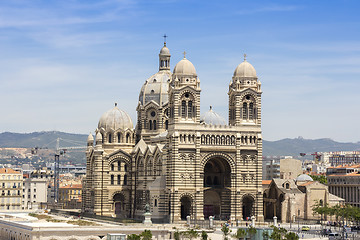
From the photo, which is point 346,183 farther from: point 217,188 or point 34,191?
point 34,191

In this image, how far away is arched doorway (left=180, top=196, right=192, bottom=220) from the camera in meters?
114

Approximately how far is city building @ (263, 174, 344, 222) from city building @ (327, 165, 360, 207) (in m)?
15.3

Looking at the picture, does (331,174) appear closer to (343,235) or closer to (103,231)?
(343,235)

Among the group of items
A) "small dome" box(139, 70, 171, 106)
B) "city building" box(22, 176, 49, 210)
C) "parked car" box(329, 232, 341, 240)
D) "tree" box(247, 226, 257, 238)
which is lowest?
"parked car" box(329, 232, 341, 240)

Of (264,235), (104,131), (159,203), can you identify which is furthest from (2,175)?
(264,235)

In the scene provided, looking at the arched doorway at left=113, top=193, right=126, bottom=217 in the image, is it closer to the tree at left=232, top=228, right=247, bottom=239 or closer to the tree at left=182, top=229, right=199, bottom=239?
the tree at left=182, top=229, right=199, bottom=239

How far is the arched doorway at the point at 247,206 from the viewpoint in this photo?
11644cm

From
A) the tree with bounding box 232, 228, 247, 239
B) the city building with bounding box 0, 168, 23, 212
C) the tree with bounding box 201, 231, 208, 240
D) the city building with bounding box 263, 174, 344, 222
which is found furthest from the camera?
the city building with bounding box 0, 168, 23, 212

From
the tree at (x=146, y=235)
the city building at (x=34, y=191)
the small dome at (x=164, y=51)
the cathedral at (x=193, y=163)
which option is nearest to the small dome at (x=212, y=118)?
the cathedral at (x=193, y=163)

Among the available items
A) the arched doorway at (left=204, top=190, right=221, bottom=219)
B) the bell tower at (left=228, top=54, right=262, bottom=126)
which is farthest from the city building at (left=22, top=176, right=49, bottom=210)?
the bell tower at (left=228, top=54, right=262, bottom=126)

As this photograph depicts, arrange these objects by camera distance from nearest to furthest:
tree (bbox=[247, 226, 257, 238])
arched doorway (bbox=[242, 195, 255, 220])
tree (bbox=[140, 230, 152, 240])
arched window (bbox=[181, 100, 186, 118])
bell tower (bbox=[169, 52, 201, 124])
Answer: tree (bbox=[140, 230, 152, 240]) → tree (bbox=[247, 226, 257, 238]) → bell tower (bbox=[169, 52, 201, 124]) → arched window (bbox=[181, 100, 186, 118]) → arched doorway (bbox=[242, 195, 255, 220])

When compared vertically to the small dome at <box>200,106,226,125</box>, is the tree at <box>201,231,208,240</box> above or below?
below

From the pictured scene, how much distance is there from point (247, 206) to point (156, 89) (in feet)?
84.9

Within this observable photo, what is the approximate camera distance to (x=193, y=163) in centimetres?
11344
